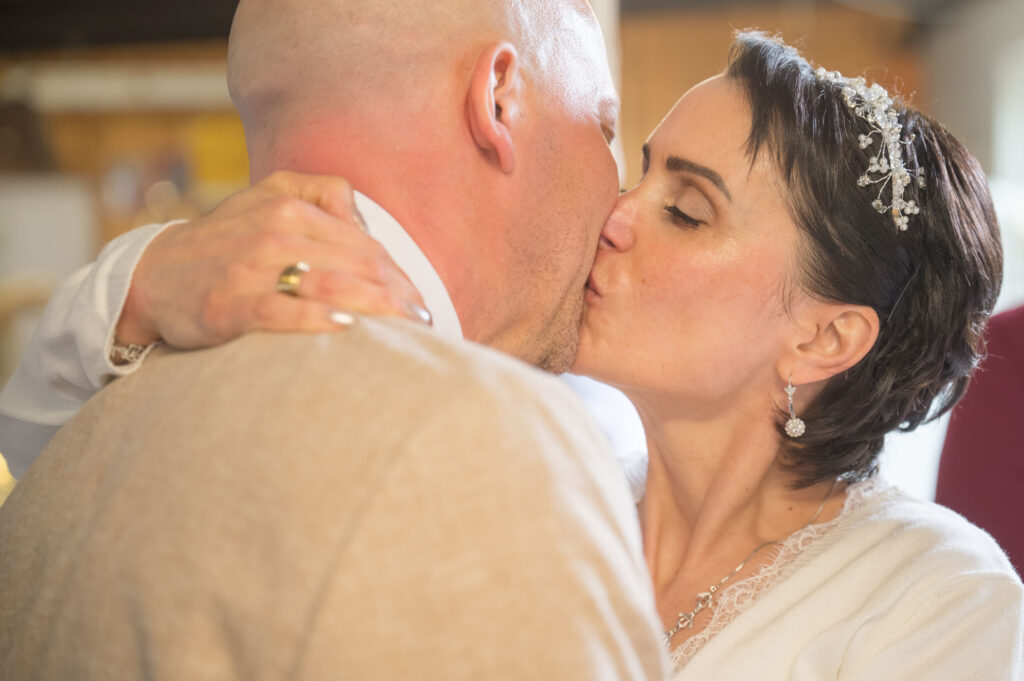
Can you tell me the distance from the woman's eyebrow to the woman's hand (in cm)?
68

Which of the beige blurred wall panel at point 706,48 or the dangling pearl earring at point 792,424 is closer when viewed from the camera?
the dangling pearl earring at point 792,424

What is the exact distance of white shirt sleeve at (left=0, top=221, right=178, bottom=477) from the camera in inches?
41.8

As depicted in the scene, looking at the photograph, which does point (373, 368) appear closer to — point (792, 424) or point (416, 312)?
point (416, 312)

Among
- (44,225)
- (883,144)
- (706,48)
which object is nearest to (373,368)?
(883,144)

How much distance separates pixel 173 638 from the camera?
0.72 m

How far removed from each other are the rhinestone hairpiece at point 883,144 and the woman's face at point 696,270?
14 centimetres

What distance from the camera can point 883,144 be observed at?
1.46 meters

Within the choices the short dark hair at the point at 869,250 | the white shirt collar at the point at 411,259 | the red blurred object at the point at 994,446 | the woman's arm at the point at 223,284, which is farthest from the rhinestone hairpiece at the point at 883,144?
the woman's arm at the point at 223,284

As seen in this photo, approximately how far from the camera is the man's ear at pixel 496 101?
3.54ft

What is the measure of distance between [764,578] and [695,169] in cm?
64

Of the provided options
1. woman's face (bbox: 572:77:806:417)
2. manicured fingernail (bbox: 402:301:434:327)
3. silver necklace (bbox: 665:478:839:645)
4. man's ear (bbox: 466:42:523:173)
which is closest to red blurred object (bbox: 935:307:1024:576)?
silver necklace (bbox: 665:478:839:645)

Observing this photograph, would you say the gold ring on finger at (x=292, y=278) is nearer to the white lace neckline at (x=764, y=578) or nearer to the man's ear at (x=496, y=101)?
the man's ear at (x=496, y=101)

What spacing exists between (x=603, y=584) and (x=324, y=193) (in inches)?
20.2

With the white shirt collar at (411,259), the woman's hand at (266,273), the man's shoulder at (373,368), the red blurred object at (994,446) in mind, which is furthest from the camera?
the red blurred object at (994,446)
